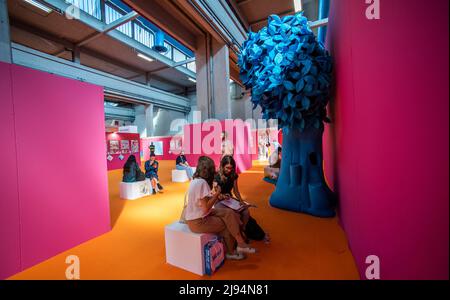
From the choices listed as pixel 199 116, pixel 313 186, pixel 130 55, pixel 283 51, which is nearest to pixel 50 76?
pixel 283 51

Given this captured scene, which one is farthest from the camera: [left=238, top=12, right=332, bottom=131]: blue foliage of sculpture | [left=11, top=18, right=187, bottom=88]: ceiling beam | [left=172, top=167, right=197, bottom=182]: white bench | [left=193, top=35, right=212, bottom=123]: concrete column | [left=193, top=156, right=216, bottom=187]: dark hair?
[left=11, top=18, right=187, bottom=88]: ceiling beam

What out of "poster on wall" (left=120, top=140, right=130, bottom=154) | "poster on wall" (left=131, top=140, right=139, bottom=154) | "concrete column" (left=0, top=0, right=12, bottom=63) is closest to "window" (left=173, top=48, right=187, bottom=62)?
"poster on wall" (left=131, top=140, right=139, bottom=154)

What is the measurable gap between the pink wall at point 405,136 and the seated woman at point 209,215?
1160 mm

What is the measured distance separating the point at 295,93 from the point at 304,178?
1448 millimetres

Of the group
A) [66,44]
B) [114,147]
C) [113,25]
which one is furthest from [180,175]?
[66,44]

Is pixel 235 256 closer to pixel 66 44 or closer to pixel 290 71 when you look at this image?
pixel 290 71

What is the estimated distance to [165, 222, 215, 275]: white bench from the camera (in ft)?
6.29

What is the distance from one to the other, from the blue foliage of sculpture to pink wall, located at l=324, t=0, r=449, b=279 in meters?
1.09

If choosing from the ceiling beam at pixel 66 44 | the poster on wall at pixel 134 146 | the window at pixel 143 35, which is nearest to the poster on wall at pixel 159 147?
the poster on wall at pixel 134 146

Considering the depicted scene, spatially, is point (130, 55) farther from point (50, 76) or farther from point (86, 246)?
point (86, 246)

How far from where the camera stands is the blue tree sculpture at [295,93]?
280cm

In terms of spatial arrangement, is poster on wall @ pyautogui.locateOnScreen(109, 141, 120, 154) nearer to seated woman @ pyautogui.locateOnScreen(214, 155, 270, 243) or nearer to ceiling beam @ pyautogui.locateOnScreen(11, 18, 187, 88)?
ceiling beam @ pyautogui.locateOnScreen(11, 18, 187, 88)

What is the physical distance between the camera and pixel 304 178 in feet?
11.2

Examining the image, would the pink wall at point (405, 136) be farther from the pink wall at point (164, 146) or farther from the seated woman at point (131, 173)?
the pink wall at point (164, 146)
